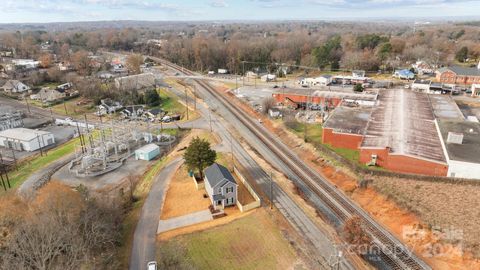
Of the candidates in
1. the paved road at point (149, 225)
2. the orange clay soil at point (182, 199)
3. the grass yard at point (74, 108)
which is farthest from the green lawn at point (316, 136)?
the grass yard at point (74, 108)

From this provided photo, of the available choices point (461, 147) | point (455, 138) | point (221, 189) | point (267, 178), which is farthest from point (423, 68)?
point (221, 189)

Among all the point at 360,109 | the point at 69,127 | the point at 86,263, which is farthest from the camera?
the point at 69,127

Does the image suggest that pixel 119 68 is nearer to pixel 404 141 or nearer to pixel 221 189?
pixel 221 189

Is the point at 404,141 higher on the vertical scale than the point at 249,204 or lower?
higher

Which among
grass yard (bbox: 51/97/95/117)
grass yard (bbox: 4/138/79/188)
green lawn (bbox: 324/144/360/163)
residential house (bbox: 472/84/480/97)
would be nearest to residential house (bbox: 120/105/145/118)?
grass yard (bbox: 51/97/95/117)

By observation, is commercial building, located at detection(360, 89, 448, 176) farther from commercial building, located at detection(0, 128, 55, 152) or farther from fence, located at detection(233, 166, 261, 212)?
commercial building, located at detection(0, 128, 55, 152)

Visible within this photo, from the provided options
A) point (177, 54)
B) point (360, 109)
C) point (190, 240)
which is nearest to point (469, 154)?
point (360, 109)

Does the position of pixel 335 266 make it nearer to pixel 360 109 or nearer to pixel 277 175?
pixel 277 175
